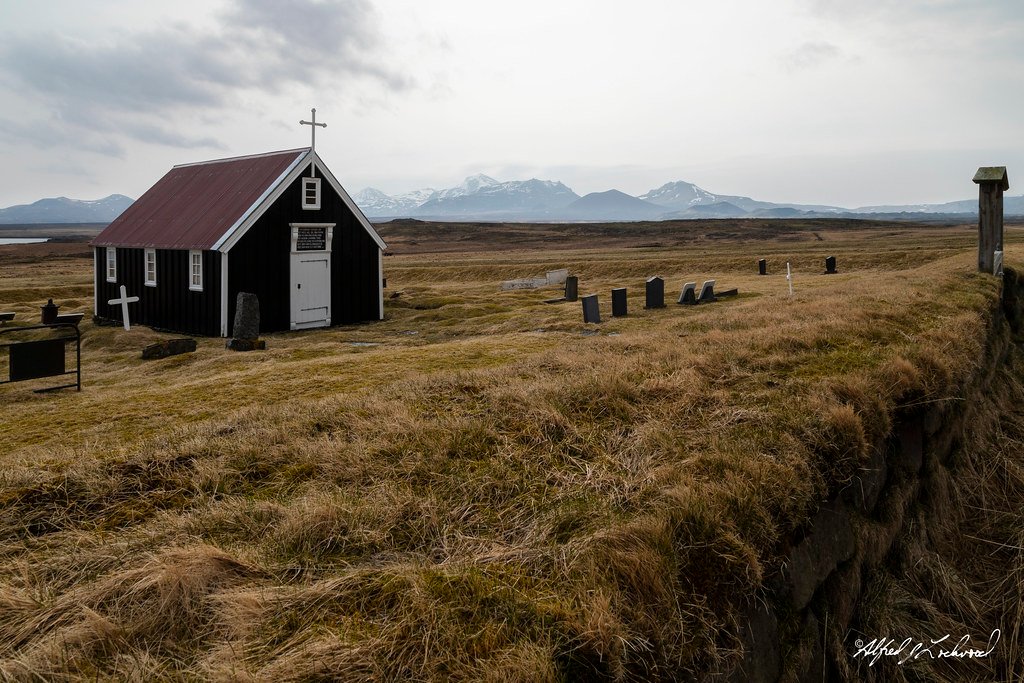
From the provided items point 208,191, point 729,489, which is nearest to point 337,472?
point 729,489

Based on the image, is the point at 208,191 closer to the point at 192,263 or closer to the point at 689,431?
the point at 192,263

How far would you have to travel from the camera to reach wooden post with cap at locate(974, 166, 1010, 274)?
74.1 feet

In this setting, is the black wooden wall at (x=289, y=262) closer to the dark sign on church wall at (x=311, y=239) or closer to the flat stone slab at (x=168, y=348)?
the dark sign on church wall at (x=311, y=239)

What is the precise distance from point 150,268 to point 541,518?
25.2m

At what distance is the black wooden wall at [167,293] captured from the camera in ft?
76.7

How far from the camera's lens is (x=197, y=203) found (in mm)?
26672

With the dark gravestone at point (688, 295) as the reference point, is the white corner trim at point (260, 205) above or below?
above

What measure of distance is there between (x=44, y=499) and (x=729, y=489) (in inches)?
226

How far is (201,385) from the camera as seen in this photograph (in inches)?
509

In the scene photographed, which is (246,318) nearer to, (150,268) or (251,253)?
(251,253)

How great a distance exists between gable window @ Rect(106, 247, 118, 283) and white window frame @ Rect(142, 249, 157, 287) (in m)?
2.49

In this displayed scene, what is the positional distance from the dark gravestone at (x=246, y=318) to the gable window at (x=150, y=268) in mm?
6911

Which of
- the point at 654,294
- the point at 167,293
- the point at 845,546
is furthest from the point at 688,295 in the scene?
the point at 845,546

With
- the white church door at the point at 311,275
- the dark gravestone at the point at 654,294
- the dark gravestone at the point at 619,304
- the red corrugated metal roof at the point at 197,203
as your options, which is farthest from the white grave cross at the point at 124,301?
the dark gravestone at the point at 654,294
